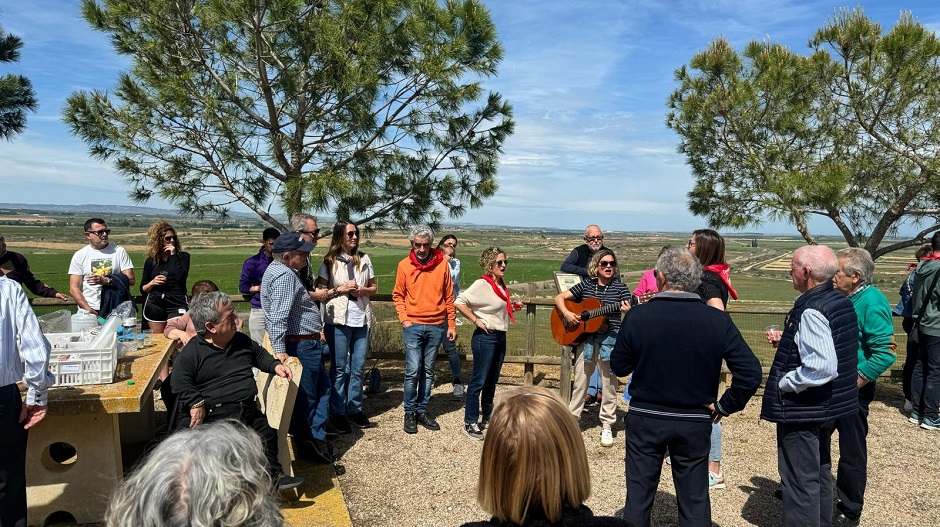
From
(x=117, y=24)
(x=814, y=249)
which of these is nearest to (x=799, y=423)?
(x=814, y=249)

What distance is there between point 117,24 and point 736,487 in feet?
23.0

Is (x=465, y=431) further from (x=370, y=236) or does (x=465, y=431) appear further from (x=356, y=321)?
(x=370, y=236)

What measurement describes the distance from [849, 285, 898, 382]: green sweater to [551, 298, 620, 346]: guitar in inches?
71.3

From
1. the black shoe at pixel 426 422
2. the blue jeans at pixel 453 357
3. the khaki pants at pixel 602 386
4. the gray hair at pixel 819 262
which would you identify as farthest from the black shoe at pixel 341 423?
the gray hair at pixel 819 262

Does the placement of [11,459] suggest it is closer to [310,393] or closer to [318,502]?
[318,502]

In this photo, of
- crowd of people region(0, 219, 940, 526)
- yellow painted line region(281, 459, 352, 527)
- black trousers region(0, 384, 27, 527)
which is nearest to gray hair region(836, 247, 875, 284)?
crowd of people region(0, 219, 940, 526)

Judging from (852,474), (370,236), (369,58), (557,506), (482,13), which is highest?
(482,13)

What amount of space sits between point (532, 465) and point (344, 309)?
3.82m

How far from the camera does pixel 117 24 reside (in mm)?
5891

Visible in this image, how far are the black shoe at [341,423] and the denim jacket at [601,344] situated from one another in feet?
7.45

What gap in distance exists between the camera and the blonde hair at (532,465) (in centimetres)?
165

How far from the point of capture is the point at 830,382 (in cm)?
317

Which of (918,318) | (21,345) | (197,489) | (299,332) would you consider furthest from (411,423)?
(918,318)

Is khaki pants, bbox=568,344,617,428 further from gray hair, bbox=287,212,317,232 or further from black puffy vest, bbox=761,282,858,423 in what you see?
gray hair, bbox=287,212,317,232
